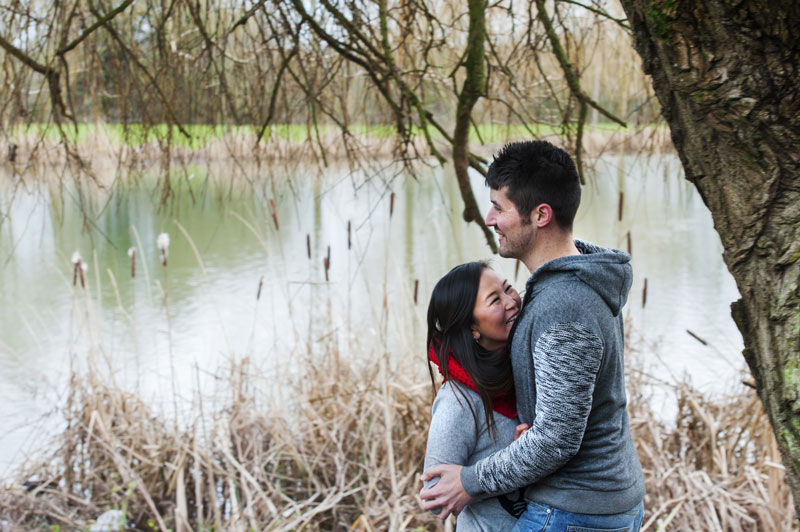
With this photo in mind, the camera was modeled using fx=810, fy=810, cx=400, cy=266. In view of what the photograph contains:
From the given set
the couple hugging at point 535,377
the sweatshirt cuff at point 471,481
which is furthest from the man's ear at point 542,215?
the sweatshirt cuff at point 471,481

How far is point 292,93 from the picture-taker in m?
2.89

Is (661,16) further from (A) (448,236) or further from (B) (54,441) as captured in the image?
(A) (448,236)

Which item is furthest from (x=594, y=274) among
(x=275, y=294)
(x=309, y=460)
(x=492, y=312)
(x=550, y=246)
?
(x=275, y=294)

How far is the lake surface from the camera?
11.7 ft

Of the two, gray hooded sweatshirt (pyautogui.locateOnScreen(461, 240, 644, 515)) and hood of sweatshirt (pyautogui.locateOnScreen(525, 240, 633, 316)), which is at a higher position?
hood of sweatshirt (pyautogui.locateOnScreen(525, 240, 633, 316))

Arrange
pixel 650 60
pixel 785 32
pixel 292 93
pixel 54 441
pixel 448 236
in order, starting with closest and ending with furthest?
pixel 785 32
pixel 650 60
pixel 292 93
pixel 54 441
pixel 448 236

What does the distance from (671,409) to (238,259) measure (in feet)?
14.9

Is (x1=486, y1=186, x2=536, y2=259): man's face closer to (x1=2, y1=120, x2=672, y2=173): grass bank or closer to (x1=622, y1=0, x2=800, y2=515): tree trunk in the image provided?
(x1=622, y1=0, x2=800, y2=515): tree trunk

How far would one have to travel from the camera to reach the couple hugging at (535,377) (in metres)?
1.08

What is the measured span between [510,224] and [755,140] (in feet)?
1.11

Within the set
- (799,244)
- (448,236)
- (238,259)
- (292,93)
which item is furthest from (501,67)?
(238,259)

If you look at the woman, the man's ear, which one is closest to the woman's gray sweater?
the woman

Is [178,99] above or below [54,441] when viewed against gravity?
above

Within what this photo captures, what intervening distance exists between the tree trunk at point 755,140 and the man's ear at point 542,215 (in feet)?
0.71
